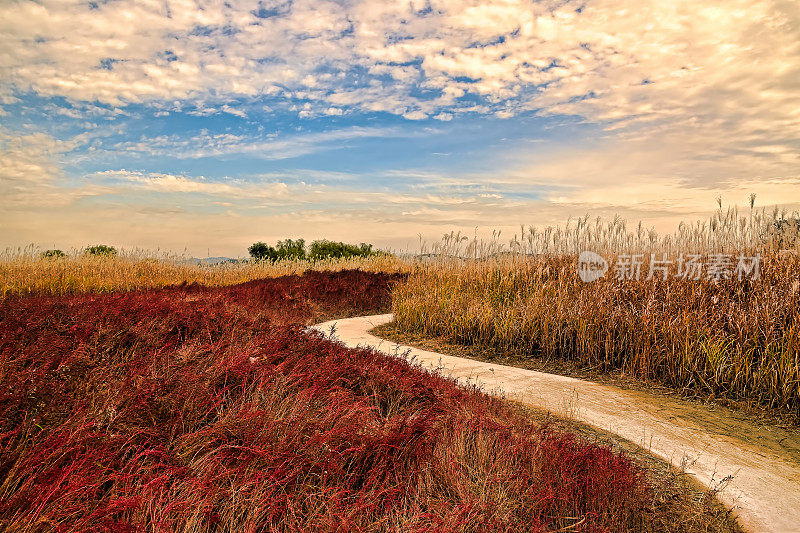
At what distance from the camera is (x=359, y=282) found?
14.6 m

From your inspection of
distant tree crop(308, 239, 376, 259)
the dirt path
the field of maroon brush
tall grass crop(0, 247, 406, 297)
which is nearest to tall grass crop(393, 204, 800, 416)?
the dirt path

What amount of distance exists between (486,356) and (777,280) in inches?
184

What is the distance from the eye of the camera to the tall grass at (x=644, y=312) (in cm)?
602

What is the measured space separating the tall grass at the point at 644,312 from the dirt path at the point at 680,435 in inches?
33.8

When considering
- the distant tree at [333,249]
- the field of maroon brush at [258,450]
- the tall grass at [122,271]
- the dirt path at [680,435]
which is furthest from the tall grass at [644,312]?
the distant tree at [333,249]

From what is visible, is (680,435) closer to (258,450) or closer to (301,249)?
(258,450)

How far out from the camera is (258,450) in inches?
101

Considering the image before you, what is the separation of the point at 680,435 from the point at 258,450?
398 centimetres

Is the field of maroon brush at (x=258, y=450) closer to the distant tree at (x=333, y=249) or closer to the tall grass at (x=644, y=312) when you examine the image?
the tall grass at (x=644, y=312)

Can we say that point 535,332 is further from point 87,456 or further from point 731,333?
point 87,456

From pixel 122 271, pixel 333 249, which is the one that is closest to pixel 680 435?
pixel 122 271

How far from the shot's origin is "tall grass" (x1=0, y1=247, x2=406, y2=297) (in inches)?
492

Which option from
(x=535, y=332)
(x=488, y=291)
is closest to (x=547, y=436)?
(x=535, y=332)

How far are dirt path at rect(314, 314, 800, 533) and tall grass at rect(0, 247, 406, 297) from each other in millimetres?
10574
